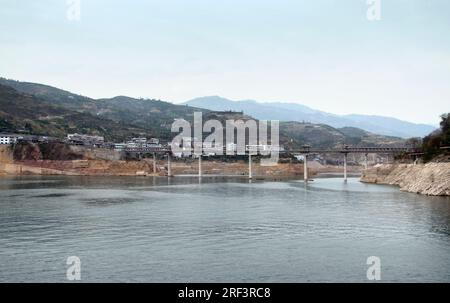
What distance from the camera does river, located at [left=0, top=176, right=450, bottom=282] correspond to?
32.8 m

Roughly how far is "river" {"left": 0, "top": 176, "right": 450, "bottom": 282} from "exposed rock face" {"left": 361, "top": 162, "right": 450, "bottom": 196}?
1073cm

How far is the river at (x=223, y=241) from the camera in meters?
32.8

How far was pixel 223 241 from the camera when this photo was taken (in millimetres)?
43500

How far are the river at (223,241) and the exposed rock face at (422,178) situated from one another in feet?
35.2

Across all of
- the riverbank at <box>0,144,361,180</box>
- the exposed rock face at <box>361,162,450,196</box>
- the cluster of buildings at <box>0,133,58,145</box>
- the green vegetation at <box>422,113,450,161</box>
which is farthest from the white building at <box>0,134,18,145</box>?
the green vegetation at <box>422,113,450,161</box>

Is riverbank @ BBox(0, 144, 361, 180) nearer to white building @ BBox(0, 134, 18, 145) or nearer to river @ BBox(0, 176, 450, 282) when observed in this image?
white building @ BBox(0, 134, 18, 145)

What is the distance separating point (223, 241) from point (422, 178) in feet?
209

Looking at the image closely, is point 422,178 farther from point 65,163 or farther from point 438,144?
point 65,163

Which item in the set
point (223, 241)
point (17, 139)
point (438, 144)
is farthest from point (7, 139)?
point (223, 241)

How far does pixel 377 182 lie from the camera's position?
137250 mm

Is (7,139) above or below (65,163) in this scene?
above
